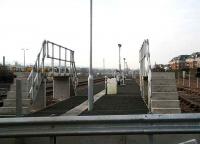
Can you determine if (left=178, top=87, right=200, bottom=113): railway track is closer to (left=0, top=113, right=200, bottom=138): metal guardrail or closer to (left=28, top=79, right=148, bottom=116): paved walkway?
(left=28, top=79, right=148, bottom=116): paved walkway

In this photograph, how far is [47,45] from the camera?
20.0 meters

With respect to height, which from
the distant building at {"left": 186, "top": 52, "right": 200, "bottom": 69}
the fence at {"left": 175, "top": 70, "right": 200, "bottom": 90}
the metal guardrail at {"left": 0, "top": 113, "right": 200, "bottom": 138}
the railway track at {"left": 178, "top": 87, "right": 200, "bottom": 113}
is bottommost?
the railway track at {"left": 178, "top": 87, "right": 200, "bottom": 113}

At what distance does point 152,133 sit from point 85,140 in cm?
117

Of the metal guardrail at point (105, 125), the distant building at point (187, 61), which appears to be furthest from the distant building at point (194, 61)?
the metal guardrail at point (105, 125)

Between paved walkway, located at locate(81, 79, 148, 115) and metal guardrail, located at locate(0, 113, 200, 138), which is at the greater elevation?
metal guardrail, located at locate(0, 113, 200, 138)

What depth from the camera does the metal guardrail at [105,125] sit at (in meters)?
6.16

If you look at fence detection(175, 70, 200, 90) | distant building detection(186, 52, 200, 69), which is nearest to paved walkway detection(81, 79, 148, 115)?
fence detection(175, 70, 200, 90)

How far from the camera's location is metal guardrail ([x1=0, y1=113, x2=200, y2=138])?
6.16 metres

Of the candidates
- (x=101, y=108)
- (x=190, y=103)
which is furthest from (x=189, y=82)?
(x=101, y=108)

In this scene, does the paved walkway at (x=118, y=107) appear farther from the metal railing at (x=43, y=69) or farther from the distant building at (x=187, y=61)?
the distant building at (x=187, y=61)

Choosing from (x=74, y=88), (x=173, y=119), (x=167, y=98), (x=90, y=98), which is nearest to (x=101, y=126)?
(x=173, y=119)

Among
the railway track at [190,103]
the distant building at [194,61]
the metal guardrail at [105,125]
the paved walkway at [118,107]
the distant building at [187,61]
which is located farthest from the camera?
the distant building at [187,61]

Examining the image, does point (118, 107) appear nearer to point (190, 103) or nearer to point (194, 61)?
point (190, 103)

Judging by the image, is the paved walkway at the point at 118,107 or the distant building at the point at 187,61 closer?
the paved walkway at the point at 118,107
